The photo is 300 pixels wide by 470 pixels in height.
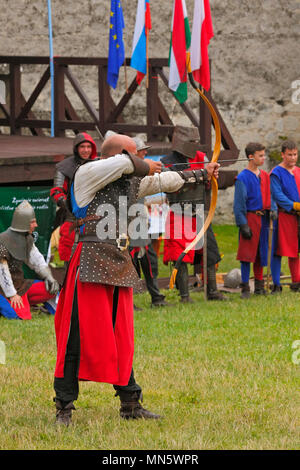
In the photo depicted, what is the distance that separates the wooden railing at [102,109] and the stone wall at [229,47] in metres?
2.71

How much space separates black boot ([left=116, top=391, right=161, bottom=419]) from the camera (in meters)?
5.18

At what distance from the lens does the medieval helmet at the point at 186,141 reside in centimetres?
924

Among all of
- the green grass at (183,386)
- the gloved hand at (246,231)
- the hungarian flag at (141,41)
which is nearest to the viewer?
the green grass at (183,386)

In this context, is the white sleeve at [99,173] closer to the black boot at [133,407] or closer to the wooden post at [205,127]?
the black boot at [133,407]

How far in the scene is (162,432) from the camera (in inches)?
→ 193

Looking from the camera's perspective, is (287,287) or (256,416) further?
(287,287)

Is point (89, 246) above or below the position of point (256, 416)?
above

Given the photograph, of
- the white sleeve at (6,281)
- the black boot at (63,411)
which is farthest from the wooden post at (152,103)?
the black boot at (63,411)

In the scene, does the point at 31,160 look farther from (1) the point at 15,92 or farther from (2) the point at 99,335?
(2) the point at 99,335

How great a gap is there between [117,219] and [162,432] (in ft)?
3.77

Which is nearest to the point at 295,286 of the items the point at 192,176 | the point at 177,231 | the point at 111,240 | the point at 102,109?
the point at 177,231

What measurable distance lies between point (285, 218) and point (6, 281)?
315 centimetres
